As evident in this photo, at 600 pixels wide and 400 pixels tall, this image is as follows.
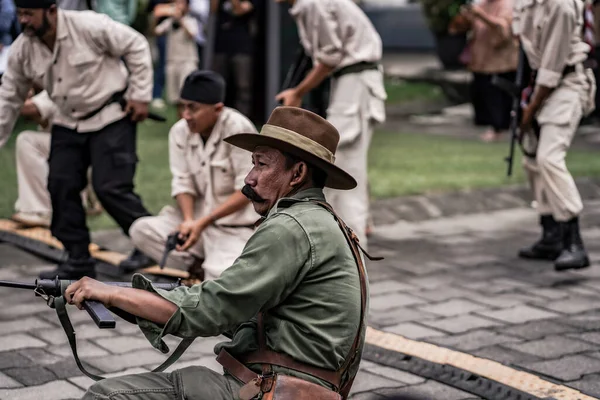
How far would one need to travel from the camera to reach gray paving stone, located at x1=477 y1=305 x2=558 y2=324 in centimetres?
615

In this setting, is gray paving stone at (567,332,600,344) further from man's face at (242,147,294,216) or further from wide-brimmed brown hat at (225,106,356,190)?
man's face at (242,147,294,216)

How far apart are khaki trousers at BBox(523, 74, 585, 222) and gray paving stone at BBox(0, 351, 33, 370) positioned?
352 centimetres

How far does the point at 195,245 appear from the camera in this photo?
6.58m

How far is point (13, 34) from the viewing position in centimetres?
1013

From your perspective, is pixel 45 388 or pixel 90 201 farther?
pixel 90 201

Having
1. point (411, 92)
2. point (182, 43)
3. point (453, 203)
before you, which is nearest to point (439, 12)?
point (411, 92)

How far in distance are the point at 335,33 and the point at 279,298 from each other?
13.0 ft

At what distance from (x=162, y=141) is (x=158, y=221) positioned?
5816mm

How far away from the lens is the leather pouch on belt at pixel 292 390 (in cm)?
330

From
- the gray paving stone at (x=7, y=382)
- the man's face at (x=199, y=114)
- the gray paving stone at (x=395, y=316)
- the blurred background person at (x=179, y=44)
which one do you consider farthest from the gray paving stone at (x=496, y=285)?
the blurred background person at (x=179, y=44)

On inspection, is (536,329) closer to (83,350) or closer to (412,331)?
(412,331)

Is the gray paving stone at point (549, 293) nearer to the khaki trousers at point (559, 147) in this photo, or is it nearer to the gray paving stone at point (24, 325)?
the khaki trousers at point (559, 147)

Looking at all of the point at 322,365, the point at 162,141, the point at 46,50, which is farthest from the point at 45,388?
the point at 162,141

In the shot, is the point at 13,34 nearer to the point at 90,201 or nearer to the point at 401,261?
the point at 90,201
